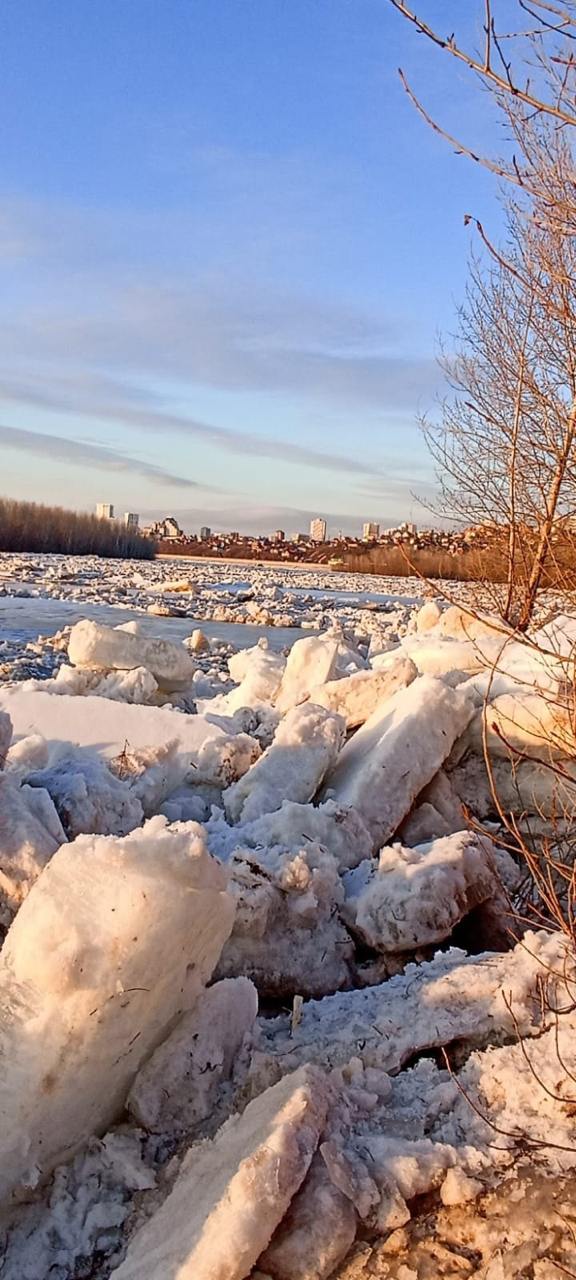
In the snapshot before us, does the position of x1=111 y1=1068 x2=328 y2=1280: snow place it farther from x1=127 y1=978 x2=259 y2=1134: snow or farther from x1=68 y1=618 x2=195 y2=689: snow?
x1=68 y1=618 x2=195 y2=689: snow

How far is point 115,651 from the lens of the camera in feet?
19.3

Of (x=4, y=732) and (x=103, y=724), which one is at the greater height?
(x=4, y=732)

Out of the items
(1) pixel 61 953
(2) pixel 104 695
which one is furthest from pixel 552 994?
(2) pixel 104 695

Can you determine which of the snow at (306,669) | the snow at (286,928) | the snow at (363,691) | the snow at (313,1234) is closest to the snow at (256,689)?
the snow at (306,669)

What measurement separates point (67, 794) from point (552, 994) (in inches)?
60.1

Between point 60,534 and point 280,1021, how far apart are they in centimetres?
3279

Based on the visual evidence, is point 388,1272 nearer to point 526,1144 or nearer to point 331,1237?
point 331,1237

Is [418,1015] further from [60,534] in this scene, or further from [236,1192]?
[60,534]

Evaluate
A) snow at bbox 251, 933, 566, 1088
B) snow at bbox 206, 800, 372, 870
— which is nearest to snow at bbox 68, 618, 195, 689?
snow at bbox 206, 800, 372, 870

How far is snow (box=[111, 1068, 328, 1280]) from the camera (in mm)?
1638

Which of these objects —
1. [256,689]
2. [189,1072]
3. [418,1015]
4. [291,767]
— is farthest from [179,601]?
[189,1072]

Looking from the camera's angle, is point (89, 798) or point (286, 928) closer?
point (286, 928)

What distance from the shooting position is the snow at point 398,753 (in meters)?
3.55

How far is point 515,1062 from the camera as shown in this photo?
216 cm
